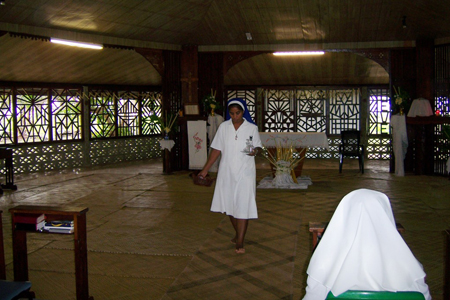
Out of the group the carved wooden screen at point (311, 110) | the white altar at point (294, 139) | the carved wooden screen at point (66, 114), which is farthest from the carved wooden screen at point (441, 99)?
the carved wooden screen at point (66, 114)

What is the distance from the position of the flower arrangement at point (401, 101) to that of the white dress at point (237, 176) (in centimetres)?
650

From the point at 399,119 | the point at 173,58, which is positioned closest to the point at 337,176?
the point at 399,119

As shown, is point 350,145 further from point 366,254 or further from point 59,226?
point 366,254

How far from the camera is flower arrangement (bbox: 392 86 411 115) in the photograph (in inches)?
409

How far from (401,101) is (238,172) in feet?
22.2

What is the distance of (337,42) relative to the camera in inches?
434

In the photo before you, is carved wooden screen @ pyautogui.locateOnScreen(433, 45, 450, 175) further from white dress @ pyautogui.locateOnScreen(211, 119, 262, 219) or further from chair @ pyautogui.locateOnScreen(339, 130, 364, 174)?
white dress @ pyautogui.locateOnScreen(211, 119, 262, 219)

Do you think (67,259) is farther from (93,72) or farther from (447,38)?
(447,38)

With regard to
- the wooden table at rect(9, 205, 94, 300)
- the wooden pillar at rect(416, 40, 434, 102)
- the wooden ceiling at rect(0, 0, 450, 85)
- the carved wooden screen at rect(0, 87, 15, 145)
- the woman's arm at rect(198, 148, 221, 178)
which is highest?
the wooden ceiling at rect(0, 0, 450, 85)

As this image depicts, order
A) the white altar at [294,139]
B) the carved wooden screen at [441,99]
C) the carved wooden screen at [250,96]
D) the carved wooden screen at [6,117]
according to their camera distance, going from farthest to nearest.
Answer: the carved wooden screen at [250,96]
the carved wooden screen at [6,117]
the carved wooden screen at [441,99]
the white altar at [294,139]

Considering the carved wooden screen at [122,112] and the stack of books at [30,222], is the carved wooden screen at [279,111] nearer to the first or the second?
the carved wooden screen at [122,112]

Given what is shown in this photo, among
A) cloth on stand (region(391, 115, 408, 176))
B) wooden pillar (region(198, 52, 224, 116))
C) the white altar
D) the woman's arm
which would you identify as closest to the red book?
the woman's arm

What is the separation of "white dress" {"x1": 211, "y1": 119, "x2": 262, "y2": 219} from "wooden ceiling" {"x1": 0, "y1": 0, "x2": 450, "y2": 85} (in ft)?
14.9

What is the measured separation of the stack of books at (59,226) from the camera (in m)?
3.65
